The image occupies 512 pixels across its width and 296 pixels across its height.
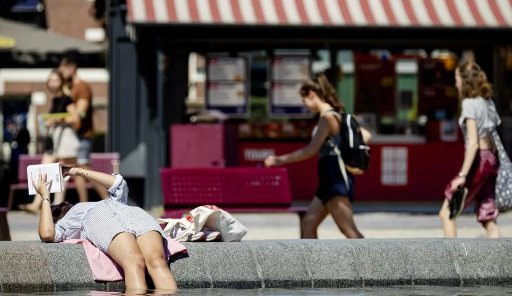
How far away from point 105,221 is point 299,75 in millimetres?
10159

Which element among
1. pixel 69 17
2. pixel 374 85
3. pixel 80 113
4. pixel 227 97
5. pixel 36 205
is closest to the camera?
pixel 80 113

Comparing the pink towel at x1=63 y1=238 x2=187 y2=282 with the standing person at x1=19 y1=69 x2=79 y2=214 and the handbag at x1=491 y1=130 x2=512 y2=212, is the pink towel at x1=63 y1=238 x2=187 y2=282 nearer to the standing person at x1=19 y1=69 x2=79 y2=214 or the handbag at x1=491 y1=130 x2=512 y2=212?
the handbag at x1=491 y1=130 x2=512 y2=212

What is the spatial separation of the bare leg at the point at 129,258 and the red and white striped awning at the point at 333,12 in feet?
27.7

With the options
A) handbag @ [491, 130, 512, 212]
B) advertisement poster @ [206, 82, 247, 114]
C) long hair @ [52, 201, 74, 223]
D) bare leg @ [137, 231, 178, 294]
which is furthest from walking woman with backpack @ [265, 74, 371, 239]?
advertisement poster @ [206, 82, 247, 114]

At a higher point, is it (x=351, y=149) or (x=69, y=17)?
(x=69, y=17)

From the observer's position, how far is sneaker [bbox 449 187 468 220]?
10922mm

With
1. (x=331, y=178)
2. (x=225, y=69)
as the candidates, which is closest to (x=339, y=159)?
(x=331, y=178)

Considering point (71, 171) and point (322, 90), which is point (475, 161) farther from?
point (71, 171)

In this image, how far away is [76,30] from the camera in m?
37.5

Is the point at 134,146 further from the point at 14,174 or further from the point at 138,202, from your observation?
the point at 14,174

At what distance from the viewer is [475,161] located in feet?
36.3

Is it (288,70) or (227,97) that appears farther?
(288,70)

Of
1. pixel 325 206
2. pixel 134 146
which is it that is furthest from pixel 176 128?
pixel 325 206

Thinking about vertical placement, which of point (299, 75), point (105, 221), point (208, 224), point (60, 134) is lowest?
point (208, 224)
